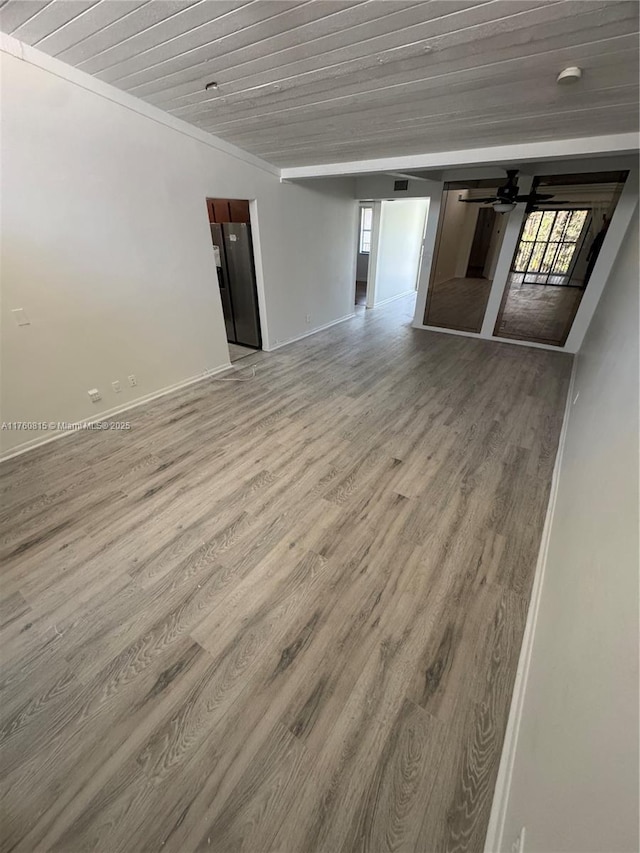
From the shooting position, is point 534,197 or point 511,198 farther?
point 534,197

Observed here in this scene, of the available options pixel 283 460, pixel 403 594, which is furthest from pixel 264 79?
pixel 403 594

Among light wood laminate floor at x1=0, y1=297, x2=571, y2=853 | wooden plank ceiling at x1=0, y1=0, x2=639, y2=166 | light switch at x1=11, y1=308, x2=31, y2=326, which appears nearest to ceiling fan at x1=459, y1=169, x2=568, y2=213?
wooden plank ceiling at x1=0, y1=0, x2=639, y2=166

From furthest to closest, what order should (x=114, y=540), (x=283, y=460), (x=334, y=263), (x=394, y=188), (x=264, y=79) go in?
(x=334, y=263) < (x=394, y=188) < (x=283, y=460) < (x=264, y=79) < (x=114, y=540)

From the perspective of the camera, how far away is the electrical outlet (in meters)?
0.88

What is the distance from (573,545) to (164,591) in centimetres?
201

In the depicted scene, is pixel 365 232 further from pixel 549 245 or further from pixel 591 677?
pixel 591 677

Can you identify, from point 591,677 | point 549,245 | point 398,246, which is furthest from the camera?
point 398,246

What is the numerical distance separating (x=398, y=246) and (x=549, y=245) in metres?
3.47

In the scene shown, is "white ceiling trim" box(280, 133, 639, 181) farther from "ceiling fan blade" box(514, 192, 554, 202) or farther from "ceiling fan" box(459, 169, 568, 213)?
"ceiling fan blade" box(514, 192, 554, 202)

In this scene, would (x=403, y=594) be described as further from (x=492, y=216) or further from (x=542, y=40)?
(x=492, y=216)

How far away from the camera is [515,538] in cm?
202

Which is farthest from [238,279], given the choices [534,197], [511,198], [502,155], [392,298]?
[392,298]

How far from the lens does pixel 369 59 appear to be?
6.07 feet

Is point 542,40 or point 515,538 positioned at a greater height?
point 542,40
